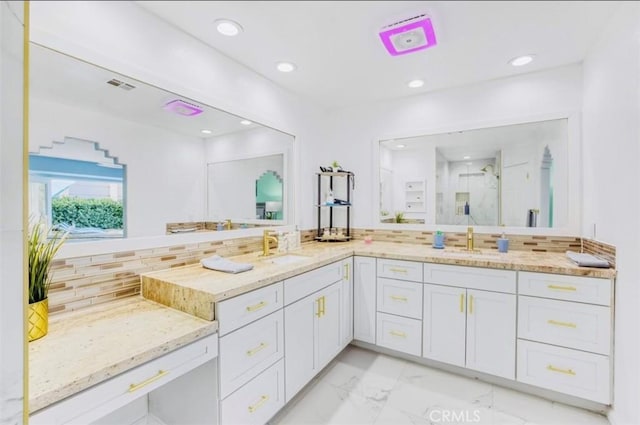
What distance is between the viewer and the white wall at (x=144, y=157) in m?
1.20

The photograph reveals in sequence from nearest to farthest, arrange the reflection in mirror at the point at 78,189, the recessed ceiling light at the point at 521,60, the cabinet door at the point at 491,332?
the reflection in mirror at the point at 78,189 < the cabinet door at the point at 491,332 < the recessed ceiling light at the point at 521,60

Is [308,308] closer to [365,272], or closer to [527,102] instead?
[365,272]

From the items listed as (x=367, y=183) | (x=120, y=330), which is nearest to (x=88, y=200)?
(x=120, y=330)

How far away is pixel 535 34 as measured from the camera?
5.65ft

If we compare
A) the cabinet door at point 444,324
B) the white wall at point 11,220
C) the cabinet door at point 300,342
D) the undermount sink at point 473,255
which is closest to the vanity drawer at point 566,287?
the undermount sink at point 473,255

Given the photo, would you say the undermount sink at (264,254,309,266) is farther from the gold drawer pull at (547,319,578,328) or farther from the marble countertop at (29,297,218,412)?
the gold drawer pull at (547,319,578,328)

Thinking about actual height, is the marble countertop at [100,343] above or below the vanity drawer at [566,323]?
above

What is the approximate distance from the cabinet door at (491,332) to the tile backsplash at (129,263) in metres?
0.64

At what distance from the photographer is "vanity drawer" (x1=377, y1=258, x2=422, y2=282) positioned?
2143 mm

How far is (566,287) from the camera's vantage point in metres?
1.71

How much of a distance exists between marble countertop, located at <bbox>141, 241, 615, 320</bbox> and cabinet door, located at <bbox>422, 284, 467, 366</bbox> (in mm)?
242

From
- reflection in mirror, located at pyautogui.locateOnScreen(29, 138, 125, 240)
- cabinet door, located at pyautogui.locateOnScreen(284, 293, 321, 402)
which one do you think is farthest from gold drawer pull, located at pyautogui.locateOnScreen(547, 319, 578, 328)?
reflection in mirror, located at pyautogui.locateOnScreen(29, 138, 125, 240)

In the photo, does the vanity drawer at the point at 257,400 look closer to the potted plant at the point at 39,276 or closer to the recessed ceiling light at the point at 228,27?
the potted plant at the point at 39,276

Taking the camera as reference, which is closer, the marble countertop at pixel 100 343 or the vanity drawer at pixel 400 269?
the marble countertop at pixel 100 343
